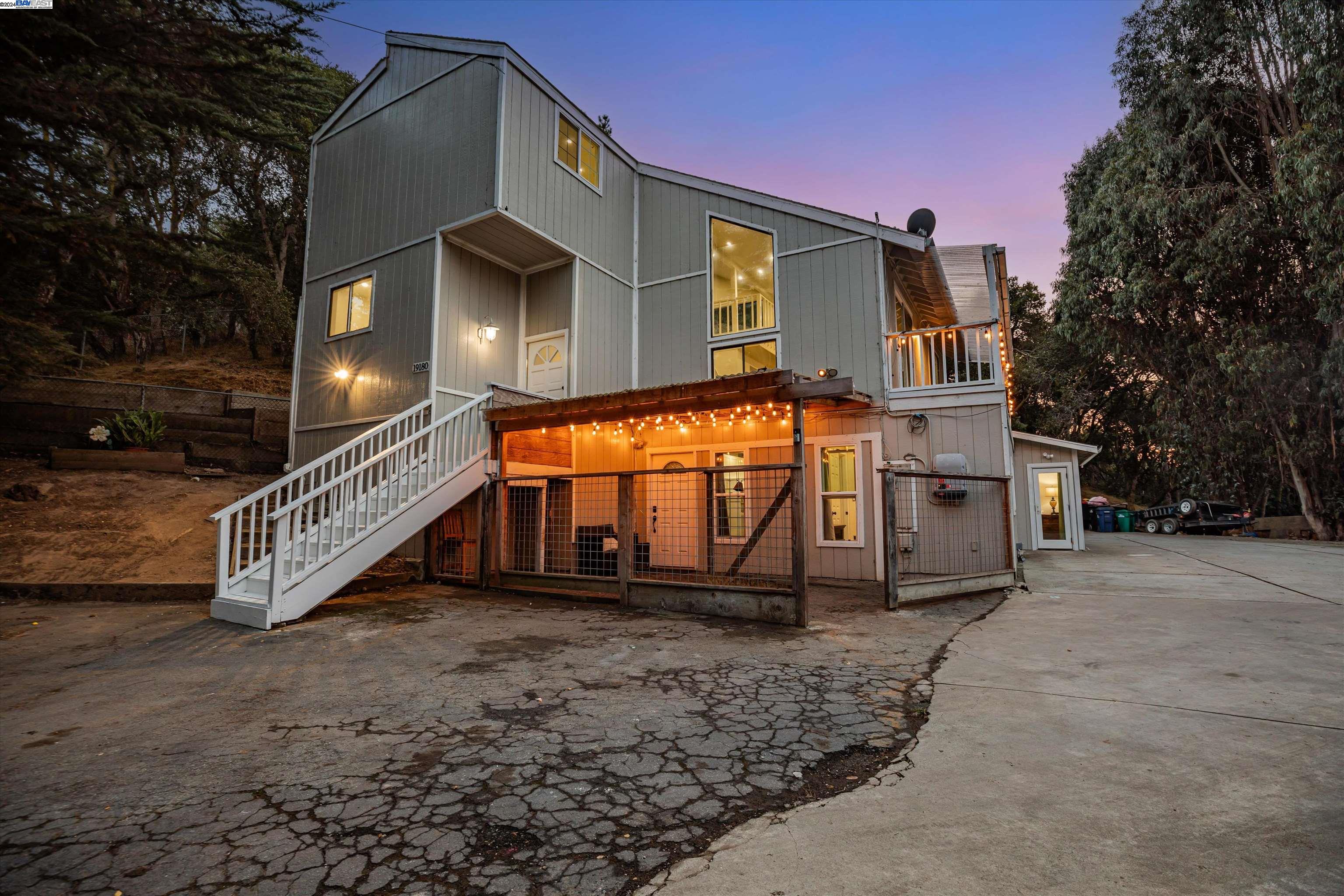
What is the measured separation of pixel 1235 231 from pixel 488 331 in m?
17.5

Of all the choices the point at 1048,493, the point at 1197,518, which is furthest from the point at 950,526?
the point at 1197,518

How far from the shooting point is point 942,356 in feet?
29.2

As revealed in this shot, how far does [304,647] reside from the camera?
15.5 ft

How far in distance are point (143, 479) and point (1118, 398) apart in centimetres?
2945

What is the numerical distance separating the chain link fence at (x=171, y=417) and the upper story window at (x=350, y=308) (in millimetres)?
3015

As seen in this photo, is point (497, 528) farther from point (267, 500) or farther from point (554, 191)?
point (554, 191)

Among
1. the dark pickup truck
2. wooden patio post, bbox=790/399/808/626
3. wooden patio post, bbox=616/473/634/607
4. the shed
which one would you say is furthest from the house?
the dark pickup truck

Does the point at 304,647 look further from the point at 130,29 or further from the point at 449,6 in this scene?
the point at 449,6

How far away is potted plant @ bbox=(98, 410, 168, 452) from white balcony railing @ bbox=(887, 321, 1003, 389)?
1285 centimetres

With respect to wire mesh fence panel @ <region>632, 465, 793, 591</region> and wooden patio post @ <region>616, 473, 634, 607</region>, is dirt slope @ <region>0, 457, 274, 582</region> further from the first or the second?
wire mesh fence panel @ <region>632, 465, 793, 591</region>

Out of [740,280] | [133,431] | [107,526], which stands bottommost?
[107,526]

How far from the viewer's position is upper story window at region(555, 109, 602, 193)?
9930mm

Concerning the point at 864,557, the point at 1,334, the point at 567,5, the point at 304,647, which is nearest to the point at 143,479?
the point at 1,334

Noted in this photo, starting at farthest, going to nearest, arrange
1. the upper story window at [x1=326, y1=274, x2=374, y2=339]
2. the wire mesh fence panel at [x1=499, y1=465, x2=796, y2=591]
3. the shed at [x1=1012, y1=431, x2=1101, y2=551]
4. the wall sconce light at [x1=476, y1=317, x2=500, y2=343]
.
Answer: the shed at [x1=1012, y1=431, x2=1101, y2=551]
the upper story window at [x1=326, y1=274, x2=374, y2=339]
the wall sconce light at [x1=476, y1=317, x2=500, y2=343]
the wire mesh fence panel at [x1=499, y1=465, x2=796, y2=591]
